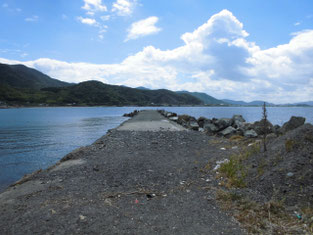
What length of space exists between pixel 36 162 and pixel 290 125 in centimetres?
1542

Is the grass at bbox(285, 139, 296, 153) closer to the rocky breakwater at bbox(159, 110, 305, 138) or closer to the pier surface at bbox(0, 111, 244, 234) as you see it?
the rocky breakwater at bbox(159, 110, 305, 138)

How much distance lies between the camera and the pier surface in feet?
12.5

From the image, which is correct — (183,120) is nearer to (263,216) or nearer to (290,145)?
(290,145)

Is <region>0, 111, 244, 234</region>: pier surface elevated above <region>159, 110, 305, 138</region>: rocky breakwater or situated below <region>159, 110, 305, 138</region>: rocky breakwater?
below

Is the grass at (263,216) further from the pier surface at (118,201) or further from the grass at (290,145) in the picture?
the grass at (290,145)

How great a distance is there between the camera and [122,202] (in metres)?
4.88

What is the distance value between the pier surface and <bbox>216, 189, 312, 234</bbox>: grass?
24 centimetres

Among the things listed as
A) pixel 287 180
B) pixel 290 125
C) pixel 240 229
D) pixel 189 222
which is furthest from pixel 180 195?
pixel 290 125

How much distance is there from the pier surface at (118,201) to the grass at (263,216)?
24cm

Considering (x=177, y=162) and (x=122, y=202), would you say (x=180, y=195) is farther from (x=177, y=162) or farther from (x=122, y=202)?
(x=177, y=162)

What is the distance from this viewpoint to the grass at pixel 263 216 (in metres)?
3.57

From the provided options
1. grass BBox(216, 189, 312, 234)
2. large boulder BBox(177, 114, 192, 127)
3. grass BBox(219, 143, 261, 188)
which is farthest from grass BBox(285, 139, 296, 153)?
large boulder BBox(177, 114, 192, 127)

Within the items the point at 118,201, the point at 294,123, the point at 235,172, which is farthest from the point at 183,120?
the point at 118,201

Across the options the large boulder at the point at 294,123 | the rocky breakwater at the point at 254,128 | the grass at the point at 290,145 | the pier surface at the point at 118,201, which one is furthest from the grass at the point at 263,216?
the large boulder at the point at 294,123
